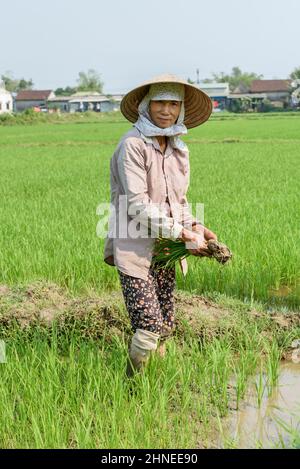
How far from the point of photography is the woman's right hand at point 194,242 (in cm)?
255

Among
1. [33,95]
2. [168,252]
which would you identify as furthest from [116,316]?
[33,95]

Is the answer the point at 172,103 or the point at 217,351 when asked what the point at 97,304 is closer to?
the point at 217,351

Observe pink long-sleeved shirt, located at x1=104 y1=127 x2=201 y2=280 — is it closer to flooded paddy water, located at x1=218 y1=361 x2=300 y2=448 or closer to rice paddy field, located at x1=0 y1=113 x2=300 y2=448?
rice paddy field, located at x1=0 y1=113 x2=300 y2=448

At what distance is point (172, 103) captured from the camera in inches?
103

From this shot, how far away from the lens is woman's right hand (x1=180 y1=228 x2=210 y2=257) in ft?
8.36

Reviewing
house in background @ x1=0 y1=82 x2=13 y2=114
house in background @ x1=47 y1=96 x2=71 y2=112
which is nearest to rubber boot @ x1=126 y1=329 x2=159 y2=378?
house in background @ x1=0 y1=82 x2=13 y2=114

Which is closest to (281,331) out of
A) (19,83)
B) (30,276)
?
(30,276)

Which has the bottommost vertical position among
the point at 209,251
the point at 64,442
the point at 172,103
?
the point at 64,442

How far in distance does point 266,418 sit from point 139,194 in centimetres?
102

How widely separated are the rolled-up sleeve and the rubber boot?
0.41m

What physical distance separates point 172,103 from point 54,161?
1270 centimetres

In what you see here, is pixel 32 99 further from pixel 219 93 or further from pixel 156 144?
pixel 156 144

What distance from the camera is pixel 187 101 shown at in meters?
2.81

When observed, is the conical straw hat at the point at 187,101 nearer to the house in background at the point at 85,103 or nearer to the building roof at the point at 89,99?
the house in background at the point at 85,103
